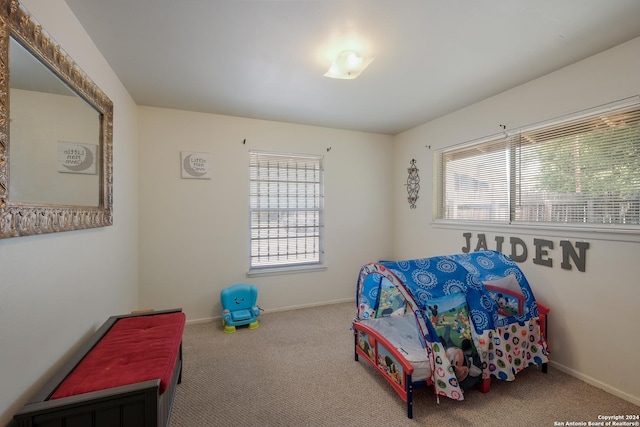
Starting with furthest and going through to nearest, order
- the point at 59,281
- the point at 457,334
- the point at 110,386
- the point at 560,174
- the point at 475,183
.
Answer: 1. the point at 475,183
2. the point at 560,174
3. the point at 457,334
4. the point at 59,281
5. the point at 110,386

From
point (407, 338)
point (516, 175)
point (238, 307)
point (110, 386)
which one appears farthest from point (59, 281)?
point (516, 175)

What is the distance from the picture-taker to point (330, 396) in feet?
6.30

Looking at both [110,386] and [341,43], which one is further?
[341,43]

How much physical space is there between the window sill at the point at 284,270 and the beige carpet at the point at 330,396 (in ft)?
3.30

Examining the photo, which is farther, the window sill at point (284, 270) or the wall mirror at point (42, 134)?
the window sill at point (284, 270)

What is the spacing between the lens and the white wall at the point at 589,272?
1.86 m

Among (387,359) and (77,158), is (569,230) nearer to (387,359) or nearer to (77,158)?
(387,359)

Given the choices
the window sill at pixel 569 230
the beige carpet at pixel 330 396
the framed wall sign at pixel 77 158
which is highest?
the framed wall sign at pixel 77 158

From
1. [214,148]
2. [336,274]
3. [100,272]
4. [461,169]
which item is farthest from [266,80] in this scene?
[336,274]

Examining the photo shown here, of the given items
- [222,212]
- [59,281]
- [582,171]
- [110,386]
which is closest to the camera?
[110,386]

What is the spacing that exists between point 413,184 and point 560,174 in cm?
173

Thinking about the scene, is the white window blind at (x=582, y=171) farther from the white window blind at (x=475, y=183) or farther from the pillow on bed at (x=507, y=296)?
the pillow on bed at (x=507, y=296)

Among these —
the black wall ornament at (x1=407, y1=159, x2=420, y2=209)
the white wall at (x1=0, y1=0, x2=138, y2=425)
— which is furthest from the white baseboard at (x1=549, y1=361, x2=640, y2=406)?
the white wall at (x1=0, y1=0, x2=138, y2=425)

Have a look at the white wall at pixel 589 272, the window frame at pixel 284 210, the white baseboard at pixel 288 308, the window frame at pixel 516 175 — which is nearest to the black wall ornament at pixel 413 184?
the window frame at pixel 516 175
